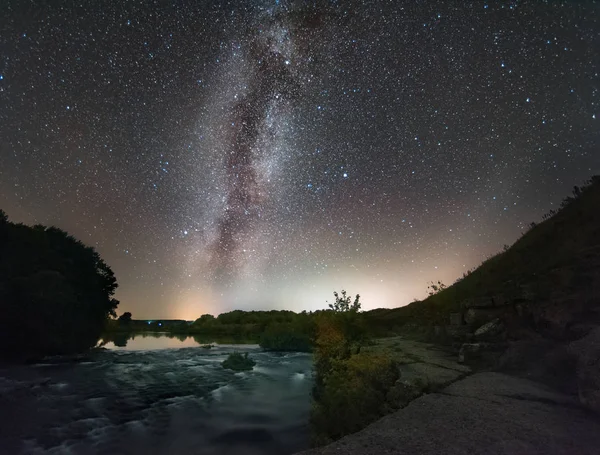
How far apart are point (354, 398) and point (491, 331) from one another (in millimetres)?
5338

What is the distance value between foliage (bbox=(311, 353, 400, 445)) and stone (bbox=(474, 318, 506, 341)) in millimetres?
3359

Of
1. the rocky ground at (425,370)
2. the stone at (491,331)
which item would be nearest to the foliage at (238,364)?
the rocky ground at (425,370)

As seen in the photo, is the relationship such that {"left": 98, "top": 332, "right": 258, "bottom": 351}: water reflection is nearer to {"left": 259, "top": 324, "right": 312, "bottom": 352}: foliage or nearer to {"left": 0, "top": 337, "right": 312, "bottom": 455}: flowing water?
{"left": 259, "top": 324, "right": 312, "bottom": 352}: foliage

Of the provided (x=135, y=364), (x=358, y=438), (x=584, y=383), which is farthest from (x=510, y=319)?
(x=135, y=364)

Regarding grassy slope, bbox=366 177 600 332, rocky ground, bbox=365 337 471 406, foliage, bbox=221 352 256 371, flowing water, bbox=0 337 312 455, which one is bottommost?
flowing water, bbox=0 337 312 455

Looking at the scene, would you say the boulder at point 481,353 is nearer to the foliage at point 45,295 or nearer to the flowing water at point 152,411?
the flowing water at point 152,411

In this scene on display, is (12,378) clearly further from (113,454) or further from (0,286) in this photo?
(113,454)

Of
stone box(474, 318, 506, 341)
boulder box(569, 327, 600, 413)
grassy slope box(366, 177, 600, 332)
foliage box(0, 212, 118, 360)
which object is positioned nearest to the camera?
boulder box(569, 327, 600, 413)

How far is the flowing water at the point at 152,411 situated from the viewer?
29.2 ft

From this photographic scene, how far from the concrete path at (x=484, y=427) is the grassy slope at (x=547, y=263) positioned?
4.38 metres

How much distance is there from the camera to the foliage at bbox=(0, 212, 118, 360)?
79.8 feet

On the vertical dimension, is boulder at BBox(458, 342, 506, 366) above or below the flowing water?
above

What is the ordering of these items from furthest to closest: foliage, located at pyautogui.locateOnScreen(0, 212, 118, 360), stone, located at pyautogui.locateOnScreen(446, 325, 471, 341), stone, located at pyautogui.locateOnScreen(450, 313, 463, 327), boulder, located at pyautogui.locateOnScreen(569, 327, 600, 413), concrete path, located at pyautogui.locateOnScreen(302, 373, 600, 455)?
1. foliage, located at pyautogui.locateOnScreen(0, 212, 118, 360)
2. stone, located at pyautogui.locateOnScreen(450, 313, 463, 327)
3. stone, located at pyautogui.locateOnScreen(446, 325, 471, 341)
4. boulder, located at pyautogui.locateOnScreen(569, 327, 600, 413)
5. concrete path, located at pyautogui.locateOnScreen(302, 373, 600, 455)

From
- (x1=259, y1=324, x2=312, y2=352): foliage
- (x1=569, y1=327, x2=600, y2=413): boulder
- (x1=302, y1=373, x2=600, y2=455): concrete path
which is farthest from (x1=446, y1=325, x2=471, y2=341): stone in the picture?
(x1=259, y1=324, x2=312, y2=352): foliage
